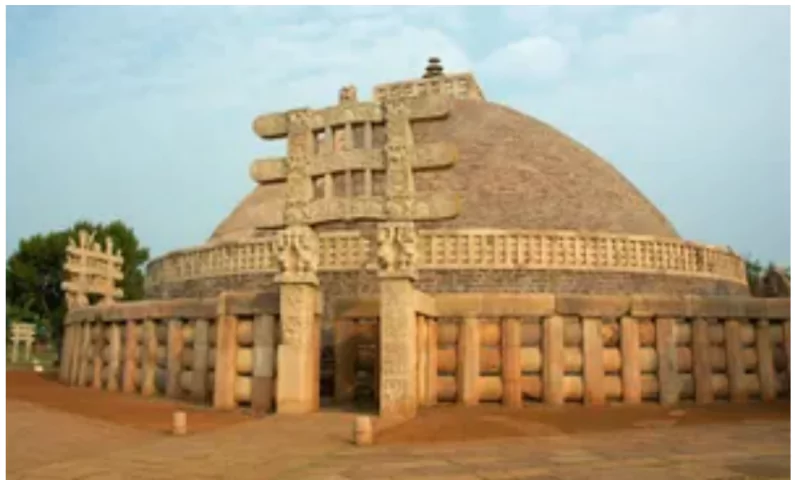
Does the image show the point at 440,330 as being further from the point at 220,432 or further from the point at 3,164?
the point at 3,164

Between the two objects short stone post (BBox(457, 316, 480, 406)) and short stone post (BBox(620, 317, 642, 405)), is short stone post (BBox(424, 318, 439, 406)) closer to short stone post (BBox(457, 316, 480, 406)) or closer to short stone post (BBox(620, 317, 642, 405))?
short stone post (BBox(457, 316, 480, 406))

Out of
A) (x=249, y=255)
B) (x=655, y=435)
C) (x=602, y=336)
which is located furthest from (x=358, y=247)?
(x=655, y=435)

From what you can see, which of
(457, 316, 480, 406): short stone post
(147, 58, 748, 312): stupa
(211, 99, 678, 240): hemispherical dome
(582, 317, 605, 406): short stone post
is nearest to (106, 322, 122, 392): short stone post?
(147, 58, 748, 312): stupa

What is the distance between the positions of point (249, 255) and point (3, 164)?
47.3 feet

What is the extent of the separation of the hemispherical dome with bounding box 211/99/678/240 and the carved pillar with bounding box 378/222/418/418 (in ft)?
35.8

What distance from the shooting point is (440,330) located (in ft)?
34.3

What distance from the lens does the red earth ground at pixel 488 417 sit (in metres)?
7.93

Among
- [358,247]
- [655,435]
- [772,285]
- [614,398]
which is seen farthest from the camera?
[358,247]

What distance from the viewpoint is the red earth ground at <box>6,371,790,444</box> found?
7934 millimetres

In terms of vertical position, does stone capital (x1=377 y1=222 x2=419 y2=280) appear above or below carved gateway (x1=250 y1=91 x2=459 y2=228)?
below

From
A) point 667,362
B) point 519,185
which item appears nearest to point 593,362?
point 667,362

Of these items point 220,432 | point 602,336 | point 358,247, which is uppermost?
point 358,247

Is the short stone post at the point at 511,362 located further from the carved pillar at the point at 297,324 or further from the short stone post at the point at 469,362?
the carved pillar at the point at 297,324

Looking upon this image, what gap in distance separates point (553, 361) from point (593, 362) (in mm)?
567
